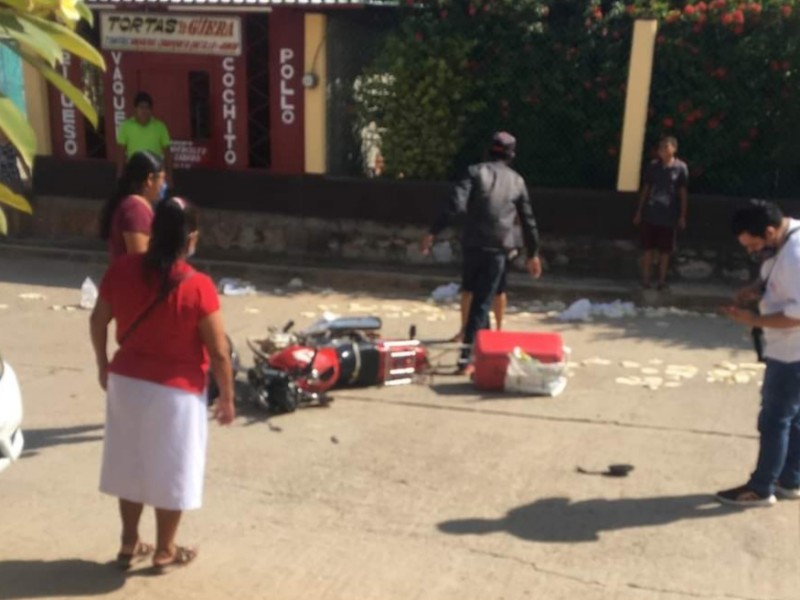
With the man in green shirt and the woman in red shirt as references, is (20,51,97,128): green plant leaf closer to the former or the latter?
the woman in red shirt

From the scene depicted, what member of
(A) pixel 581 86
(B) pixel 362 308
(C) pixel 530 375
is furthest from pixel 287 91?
(C) pixel 530 375

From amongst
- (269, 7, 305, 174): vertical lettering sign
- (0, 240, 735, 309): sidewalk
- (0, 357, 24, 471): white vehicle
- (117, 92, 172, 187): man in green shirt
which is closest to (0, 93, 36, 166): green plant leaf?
(0, 357, 24, 471): white vehicle

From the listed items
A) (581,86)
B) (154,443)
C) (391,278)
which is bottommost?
(391,278)

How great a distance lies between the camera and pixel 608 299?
34.3 feet

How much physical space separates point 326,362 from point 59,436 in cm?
179

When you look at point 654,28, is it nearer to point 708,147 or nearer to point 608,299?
point 708,147

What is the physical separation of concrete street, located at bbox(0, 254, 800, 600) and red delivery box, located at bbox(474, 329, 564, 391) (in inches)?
6.2

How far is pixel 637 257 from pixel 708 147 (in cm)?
135

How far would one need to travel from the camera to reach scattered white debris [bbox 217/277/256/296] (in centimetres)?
1063

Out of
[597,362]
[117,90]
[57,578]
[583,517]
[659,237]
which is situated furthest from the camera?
[117,90]

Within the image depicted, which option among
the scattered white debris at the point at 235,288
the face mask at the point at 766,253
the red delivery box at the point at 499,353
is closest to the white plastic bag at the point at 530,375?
the red delivery box at the point at 499,353

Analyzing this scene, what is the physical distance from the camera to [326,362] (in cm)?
706

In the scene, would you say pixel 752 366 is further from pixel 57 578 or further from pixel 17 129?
pixel 17 129

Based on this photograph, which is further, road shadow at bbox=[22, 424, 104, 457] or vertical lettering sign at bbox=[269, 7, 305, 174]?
vertical lettering sign at bbox=[269, 7, 305, 174]
